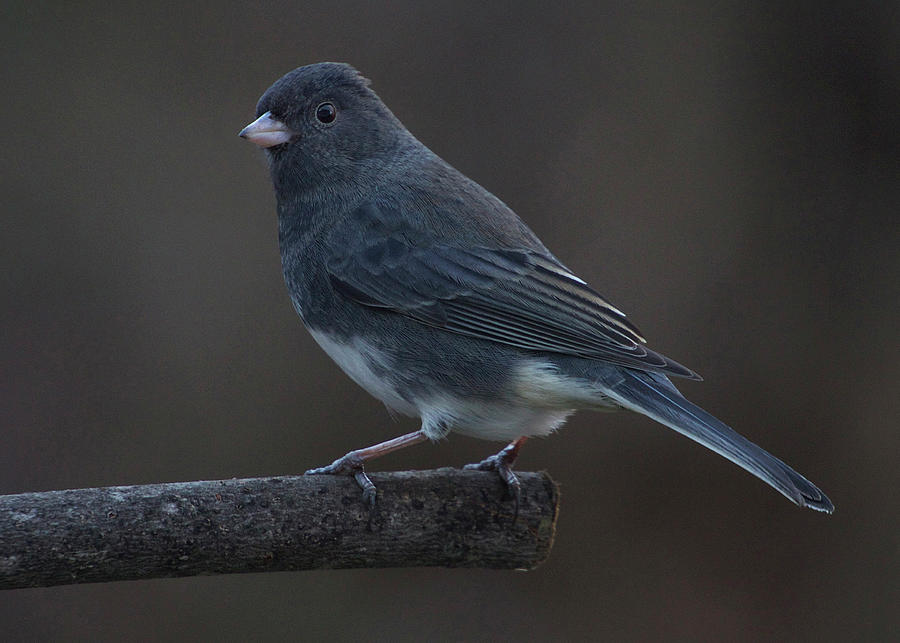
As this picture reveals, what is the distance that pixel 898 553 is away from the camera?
469cm

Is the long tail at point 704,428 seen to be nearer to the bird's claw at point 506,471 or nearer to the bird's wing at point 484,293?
the bird's wing at point 484,293

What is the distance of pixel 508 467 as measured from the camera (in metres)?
2.95

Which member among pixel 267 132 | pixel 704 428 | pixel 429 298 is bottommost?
pixel 704 428

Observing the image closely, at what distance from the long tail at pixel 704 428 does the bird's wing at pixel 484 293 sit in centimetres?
9

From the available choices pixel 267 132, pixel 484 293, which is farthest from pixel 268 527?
pixel 267 132

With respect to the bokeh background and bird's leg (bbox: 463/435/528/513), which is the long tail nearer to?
bird's leg (bbox: 463/435/528/513)

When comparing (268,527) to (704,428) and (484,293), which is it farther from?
(704,428)

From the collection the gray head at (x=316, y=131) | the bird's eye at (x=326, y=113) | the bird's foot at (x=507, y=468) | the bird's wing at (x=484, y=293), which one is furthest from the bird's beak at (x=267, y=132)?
the bird's foot at (x=507, y=468)

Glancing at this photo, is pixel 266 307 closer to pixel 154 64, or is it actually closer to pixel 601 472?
pixel 154 64

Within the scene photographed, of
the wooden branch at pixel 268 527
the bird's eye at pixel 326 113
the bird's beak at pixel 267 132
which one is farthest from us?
the bird's eye at pixel 326 113

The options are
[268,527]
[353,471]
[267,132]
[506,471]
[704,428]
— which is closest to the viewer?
[268,527]

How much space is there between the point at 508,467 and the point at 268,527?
0.88m

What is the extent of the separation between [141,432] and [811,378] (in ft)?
10.8

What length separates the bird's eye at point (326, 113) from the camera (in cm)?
325
